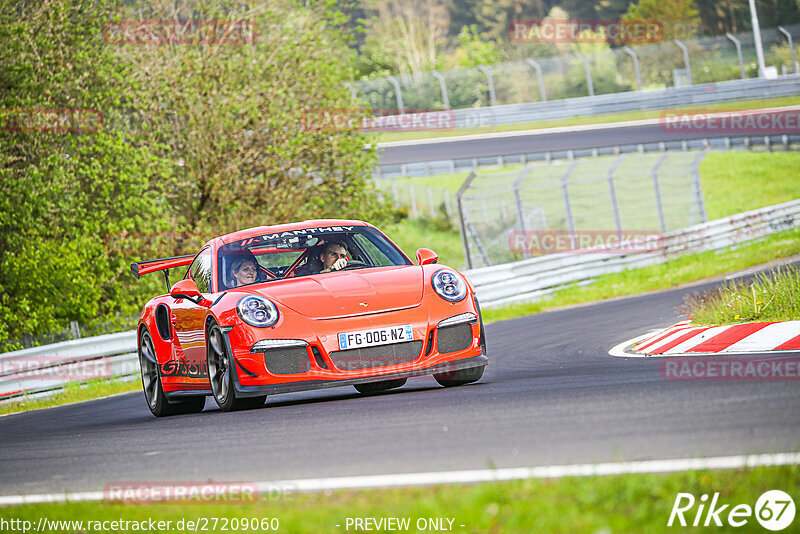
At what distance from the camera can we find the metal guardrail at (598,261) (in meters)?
19.4

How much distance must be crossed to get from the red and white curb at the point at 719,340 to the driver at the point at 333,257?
8.76 ft

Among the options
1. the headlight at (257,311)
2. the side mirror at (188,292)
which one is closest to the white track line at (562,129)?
the side mirror at (188,292)

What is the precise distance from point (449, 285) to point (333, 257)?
1.27 metres

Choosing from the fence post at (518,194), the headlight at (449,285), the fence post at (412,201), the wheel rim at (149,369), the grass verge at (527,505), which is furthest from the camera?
the fence post at (412,201)

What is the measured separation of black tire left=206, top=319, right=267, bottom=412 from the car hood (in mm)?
482

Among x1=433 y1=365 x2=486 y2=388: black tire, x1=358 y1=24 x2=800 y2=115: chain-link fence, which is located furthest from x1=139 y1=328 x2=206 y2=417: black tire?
x1=358 y1=24 x2=800 y2=115: chain-link fence

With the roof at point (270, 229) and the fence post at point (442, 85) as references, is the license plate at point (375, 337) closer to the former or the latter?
the roof at point (270, 229)

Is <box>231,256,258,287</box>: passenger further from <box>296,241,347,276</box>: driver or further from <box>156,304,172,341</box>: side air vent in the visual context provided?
<box>156,304,172,341</box>: side air vent

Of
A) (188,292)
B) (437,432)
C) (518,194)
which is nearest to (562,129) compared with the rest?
(518,194)

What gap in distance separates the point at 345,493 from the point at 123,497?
123 centimetres

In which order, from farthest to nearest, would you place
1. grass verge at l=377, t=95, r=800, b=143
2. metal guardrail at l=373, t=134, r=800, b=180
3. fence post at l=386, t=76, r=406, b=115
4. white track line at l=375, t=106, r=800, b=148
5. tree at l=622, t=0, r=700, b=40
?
tree at l=622, t=0, r=700, b=40 → fence post at l=386, t=76, r=406, b=115 → grass verge at l=377, t=95, r=800, b=143 → white track line at l=375, t=106, r=800, b=148 → metal guardrail at l=373, t=134, r=800, b=180

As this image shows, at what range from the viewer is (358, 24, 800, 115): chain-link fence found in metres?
44.5

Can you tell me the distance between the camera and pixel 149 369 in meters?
9.95

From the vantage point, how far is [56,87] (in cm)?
1955
